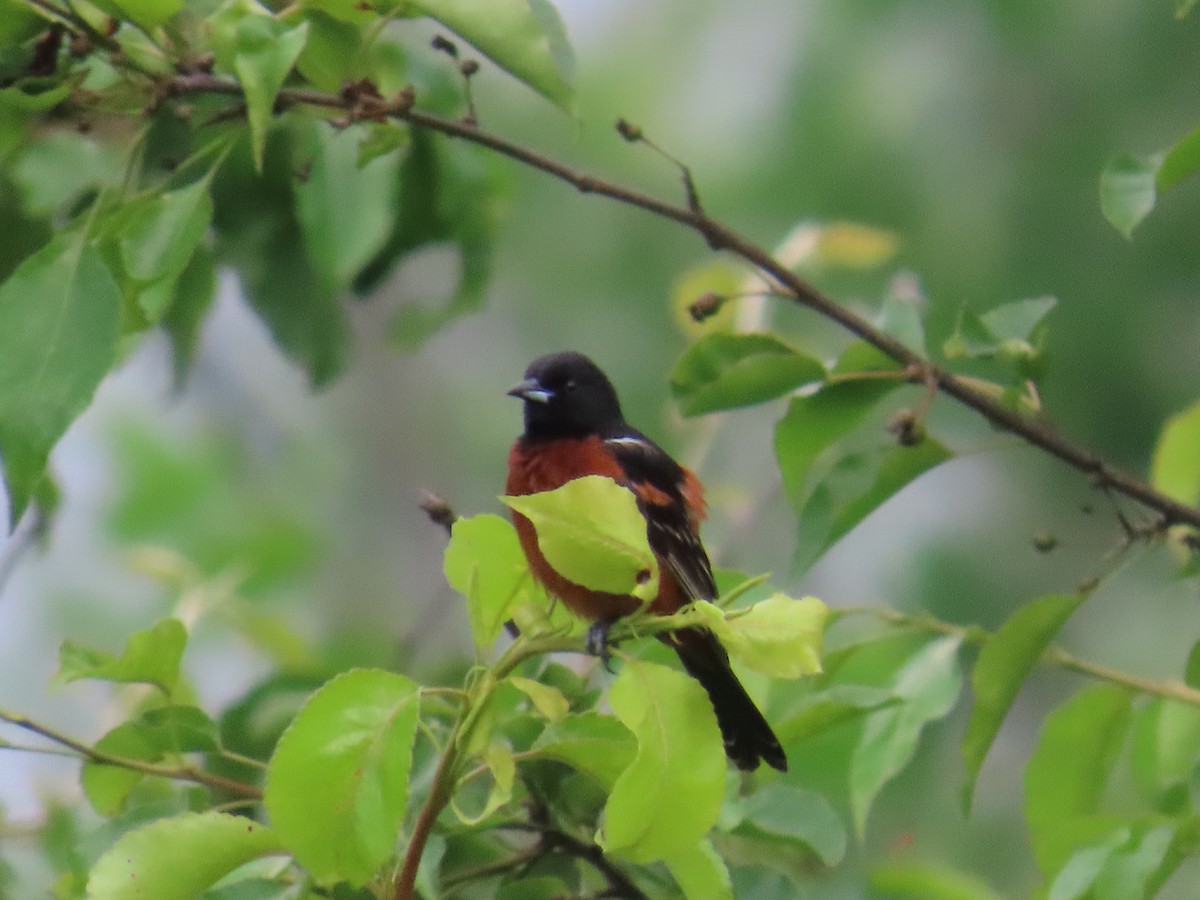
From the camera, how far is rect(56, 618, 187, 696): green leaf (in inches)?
72.0

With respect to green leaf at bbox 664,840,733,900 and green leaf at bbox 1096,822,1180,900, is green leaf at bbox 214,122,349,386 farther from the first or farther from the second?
green leaf at bbox 1096,822,1180,900

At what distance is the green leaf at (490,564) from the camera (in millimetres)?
1589

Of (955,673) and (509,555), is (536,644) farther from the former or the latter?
(955,673)

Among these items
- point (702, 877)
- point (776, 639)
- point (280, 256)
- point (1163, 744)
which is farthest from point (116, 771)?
point (1163, 744)

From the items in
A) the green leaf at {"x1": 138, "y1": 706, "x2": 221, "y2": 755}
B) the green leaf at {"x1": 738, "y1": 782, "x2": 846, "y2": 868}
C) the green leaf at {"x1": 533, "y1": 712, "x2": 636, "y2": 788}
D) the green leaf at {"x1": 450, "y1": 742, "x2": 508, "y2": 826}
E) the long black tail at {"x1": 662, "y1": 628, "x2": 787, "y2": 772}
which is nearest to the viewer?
the green leaf at {"x1": 450, "y1": 742, "x2": 508, "y2": 826}

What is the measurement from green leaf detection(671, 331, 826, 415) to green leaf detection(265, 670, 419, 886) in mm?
925

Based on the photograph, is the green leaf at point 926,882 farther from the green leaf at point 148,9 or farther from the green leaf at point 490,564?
the green leaf at point 148,9

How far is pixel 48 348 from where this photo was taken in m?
1.81

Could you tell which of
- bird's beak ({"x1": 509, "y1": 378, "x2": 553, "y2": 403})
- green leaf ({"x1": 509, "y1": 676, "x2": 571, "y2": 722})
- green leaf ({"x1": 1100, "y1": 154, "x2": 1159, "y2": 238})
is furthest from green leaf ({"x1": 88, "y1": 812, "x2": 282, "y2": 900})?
bird's beak ({"x1": 509, "y1": 378, "x2": 553, "y2": 403})

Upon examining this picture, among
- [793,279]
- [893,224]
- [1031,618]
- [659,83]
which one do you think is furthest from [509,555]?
[659,83]

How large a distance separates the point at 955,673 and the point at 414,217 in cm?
120

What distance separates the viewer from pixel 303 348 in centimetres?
280

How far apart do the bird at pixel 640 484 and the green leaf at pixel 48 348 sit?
69 centimetres

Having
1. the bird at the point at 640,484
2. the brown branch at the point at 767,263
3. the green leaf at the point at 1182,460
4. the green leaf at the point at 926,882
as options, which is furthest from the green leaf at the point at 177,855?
the green leaf at the point at 1182,460
